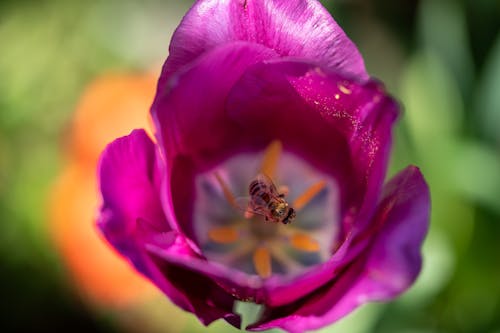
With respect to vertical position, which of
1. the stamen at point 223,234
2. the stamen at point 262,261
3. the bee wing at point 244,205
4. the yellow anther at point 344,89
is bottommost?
the stamen at point 262,261

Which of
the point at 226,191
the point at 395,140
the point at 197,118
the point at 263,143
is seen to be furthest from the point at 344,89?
the point at 395,140

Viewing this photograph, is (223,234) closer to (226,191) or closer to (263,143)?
(226,191)

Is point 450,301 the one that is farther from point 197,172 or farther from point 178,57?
point 178,57

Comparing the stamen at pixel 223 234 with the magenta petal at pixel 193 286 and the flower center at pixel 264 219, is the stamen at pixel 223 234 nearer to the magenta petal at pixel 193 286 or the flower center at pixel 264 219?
the flower center at pixel 264 219

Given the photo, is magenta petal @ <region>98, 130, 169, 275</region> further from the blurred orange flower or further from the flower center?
the blurred orange flower

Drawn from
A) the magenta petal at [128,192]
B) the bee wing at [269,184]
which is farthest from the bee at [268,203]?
the magenta petal at [128,192]

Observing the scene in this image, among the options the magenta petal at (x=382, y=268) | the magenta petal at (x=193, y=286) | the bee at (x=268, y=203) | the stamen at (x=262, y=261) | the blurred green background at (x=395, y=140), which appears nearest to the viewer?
the magenta petal at (x=382, y=268)
